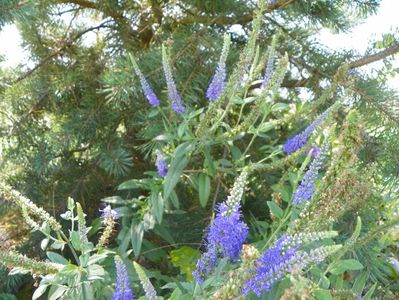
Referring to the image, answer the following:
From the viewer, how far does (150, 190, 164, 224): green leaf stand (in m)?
0.98

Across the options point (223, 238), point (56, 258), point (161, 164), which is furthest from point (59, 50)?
point (223, 238)

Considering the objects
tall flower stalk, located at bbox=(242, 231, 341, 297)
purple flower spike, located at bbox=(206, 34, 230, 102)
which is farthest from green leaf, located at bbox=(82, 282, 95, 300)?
purple flower spike, located at bbox=(206, 34, 230, 102)

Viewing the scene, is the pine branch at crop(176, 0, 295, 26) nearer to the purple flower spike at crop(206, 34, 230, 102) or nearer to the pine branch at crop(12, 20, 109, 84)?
the pine branch at crop(12, 20, 109, 84)

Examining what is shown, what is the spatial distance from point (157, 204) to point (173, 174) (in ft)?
0.20

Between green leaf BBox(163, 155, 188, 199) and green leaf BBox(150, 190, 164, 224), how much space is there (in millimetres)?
27

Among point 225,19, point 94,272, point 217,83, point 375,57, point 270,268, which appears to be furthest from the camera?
point 225,19

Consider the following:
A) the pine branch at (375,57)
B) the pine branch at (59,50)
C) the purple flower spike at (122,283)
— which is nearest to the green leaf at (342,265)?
the purple flower spike at (122,283)

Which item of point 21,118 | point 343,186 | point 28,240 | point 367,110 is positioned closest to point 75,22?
point 21,118

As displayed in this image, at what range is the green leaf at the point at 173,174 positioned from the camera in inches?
37.7

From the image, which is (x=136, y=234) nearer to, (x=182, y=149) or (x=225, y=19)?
(x=182, y=149)

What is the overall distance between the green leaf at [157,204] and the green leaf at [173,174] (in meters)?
0.03

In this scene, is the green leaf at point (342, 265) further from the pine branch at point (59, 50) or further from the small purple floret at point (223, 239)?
the pine branch at point (59, 50)

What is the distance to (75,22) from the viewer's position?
1.43 m

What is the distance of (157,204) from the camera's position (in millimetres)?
997
